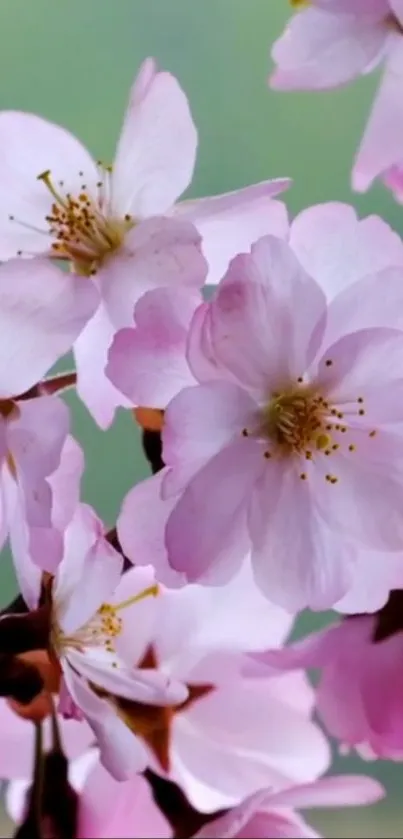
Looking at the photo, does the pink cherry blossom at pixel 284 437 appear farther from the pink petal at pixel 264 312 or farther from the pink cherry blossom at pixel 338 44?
the pink cherry blossom at pixel 338 44

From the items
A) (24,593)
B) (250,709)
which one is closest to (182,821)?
(250,709)

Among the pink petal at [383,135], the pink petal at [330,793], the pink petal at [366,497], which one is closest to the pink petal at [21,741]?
the pink petal at [330,793]

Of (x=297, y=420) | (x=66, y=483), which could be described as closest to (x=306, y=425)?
(x=297, y=420)

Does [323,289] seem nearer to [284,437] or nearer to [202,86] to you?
[284,437]

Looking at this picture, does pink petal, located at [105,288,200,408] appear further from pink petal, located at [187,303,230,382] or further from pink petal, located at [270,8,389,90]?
pink petal, located at [270,8,389,90]

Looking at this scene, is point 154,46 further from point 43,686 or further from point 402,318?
point 43,686

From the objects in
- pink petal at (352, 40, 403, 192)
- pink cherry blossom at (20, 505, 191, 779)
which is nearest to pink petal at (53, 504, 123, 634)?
pink cherry blossom at (20, 505, 191, 779)
